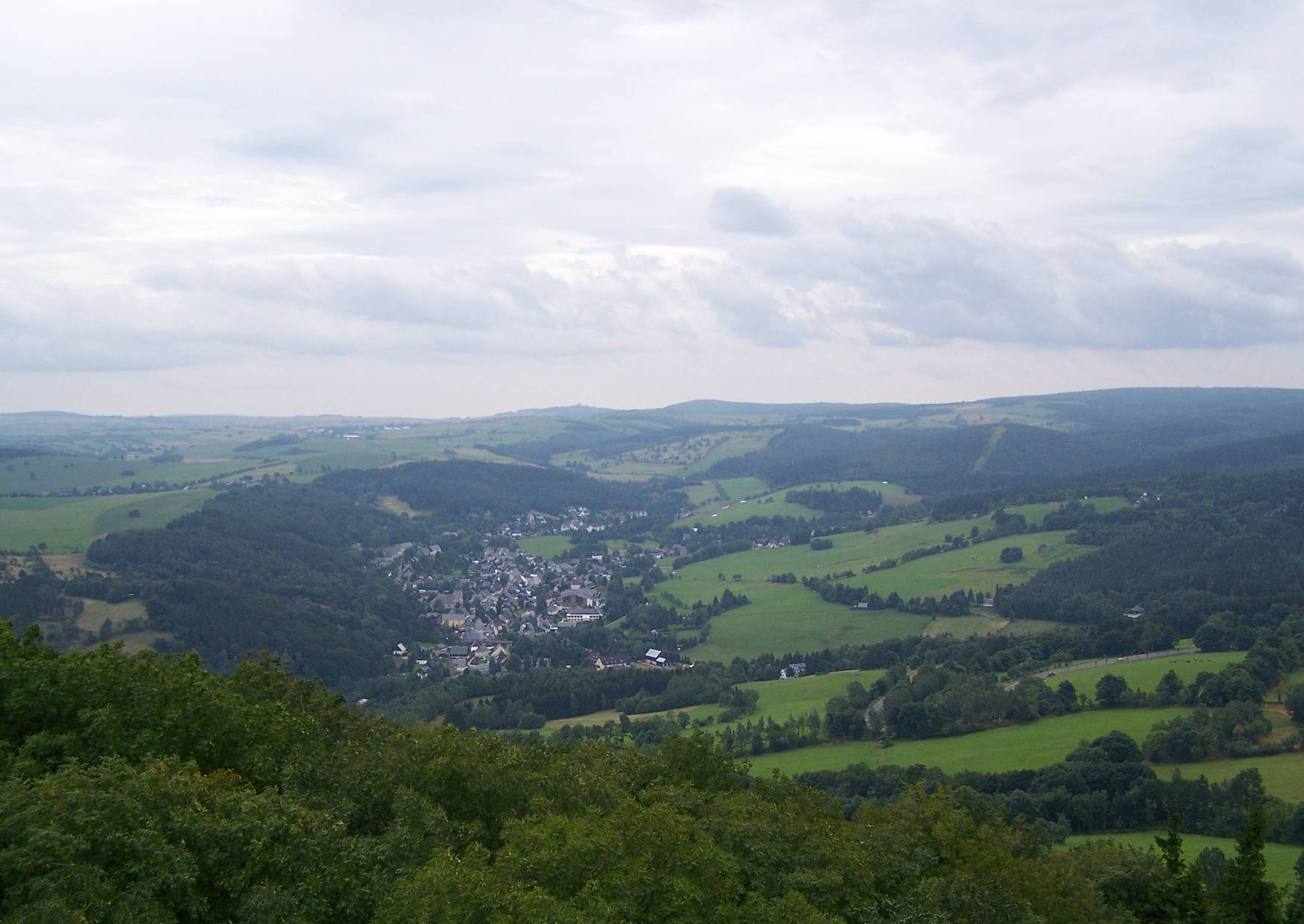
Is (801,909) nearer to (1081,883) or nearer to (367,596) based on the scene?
(1081,883)

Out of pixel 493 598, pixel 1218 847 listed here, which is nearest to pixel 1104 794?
pixel 1218 847

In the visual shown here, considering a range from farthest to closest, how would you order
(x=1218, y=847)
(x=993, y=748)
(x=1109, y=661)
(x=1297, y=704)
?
(x=1109, y=661) → (x=993, y=748) → (x=1297, y=704) → (x=1218, y=847)

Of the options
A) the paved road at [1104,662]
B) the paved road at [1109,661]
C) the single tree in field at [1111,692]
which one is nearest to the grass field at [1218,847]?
the single tree in field at [1111,692]

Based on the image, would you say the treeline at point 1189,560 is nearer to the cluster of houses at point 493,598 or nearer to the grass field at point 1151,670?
the grass field at point 1151,670

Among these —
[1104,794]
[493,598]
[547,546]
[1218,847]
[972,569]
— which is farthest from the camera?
[547,546]

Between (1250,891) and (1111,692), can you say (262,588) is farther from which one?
(1250,891)

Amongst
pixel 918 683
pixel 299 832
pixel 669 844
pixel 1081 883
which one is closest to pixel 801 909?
pixel 669 844

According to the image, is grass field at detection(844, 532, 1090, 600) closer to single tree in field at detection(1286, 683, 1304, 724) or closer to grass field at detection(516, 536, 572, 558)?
single tree in field at detection(1286, 683, 1304, 724)
